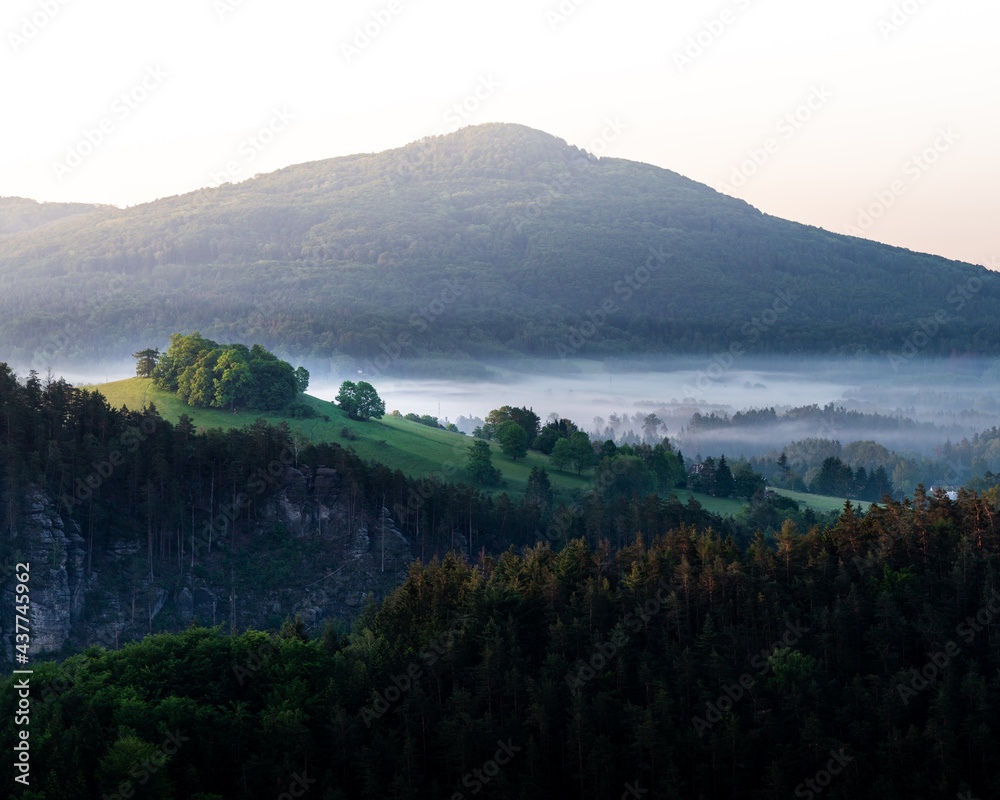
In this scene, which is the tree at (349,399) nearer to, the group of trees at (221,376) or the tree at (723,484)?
the group of trees at (221,376)

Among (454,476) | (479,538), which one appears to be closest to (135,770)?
(479,538)

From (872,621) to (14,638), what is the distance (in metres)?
67.4

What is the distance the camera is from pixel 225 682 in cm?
6100

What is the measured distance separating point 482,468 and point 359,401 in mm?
25425

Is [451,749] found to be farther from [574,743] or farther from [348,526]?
[348,526]

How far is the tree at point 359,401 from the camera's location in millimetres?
147000

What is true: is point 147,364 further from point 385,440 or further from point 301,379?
point 385,440

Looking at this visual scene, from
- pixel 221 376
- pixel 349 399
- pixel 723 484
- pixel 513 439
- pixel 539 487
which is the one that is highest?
pixel 221 376

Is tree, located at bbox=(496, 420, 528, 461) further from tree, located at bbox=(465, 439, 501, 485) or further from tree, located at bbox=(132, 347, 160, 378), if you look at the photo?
tree, located at bbox=(132, 347, 160, 378)

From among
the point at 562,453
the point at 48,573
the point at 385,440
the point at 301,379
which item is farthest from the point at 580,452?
the point at 48,573

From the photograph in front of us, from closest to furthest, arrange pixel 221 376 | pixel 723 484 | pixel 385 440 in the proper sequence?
1. pixel 221 376
2. pixel 385 440
3. pixel 723 484

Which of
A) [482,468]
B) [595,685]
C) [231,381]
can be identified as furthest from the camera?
[231,381]

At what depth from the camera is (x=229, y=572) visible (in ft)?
329

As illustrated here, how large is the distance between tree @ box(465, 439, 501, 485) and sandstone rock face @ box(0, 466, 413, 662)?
23.6 m
